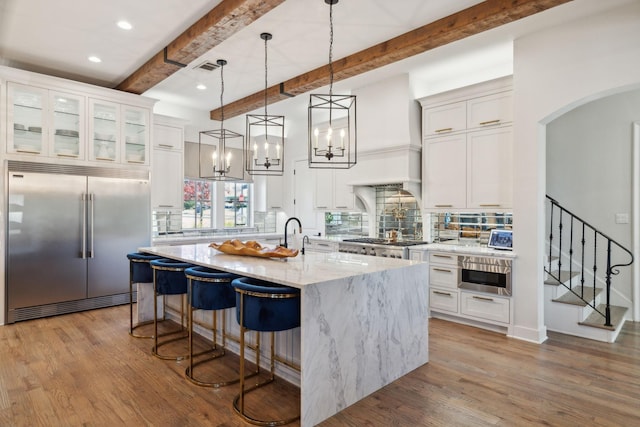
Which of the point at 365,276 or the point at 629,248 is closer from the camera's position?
the point at 365,276

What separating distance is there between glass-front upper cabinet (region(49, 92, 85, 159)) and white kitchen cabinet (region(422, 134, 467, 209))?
443 cm

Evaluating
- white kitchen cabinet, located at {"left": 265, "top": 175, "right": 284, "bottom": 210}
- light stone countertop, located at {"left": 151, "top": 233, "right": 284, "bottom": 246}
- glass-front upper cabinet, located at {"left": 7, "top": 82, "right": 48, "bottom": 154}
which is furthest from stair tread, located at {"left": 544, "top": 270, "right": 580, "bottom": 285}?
glass-front upper cabinet, located at {"left": 7, "top": 82, "right": 48, "bottom": 154}

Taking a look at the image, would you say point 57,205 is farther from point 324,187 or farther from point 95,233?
point 324,187

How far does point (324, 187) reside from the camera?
20.0 ft

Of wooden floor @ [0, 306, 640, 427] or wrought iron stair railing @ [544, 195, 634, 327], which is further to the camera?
wrought iron stair railing @ [544, 195, 634, 327]

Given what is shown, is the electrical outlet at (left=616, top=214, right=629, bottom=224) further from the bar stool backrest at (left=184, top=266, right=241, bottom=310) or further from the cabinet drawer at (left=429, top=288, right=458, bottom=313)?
the bar stool backrest at (left=184, top=266, right=241, bottom=310)

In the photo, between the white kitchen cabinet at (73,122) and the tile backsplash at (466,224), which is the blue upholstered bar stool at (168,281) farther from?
the tile backsplash at (466,224)

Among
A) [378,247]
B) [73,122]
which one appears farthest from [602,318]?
[73,122]

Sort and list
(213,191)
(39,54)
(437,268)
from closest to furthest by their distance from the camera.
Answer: (39,54) → (437,268) → (213,191)

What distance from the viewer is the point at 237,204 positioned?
708 centimetres

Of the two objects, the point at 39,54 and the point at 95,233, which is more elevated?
the point at 39,54

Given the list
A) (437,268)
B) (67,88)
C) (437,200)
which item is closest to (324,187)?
(437,200)

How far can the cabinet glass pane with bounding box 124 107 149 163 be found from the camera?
16.8 feet

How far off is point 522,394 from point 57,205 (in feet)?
17.0
